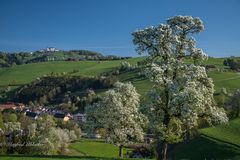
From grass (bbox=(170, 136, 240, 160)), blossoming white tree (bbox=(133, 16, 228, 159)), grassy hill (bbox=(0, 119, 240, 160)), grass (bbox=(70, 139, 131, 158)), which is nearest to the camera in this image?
blossoming white tree (bbox=(133, 16, 228, 159))

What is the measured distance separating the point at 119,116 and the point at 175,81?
20235mm

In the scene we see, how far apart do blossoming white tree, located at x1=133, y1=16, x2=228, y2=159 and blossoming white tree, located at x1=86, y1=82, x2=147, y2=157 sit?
16.4 metres

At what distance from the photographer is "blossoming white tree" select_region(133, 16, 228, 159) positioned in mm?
33156

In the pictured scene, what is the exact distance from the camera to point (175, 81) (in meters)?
33.9

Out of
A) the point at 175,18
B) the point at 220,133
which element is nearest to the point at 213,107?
the point at 175,18

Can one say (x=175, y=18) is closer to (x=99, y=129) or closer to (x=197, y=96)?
(x=197, y=96)

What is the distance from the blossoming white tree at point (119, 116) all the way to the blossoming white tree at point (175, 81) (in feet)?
54.0

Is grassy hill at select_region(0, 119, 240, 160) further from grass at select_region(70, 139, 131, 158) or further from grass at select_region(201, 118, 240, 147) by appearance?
grass at select_region(70, 139, 131, 158)

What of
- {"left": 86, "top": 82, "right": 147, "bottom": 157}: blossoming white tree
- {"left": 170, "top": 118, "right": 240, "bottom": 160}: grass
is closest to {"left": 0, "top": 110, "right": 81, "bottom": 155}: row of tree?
{"left": 86, "top": 82, "right": 147, "bottom": 157}: blossoming white tree

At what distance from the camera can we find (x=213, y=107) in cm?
3581

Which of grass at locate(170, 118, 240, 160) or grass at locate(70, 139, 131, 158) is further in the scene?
grass at locate(70, 139, 131, 158)

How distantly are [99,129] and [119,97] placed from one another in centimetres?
535

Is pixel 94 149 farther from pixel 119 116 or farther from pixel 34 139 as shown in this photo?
pixel 119 116

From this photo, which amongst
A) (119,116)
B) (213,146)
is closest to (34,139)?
(213,146)
